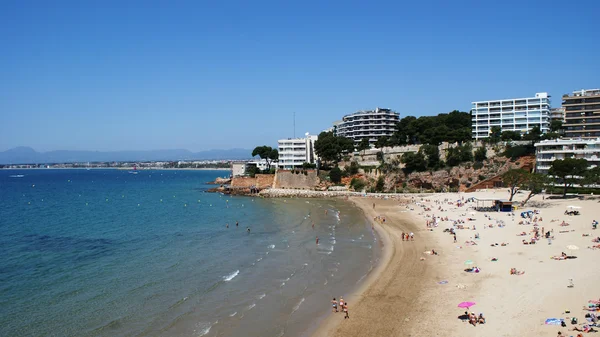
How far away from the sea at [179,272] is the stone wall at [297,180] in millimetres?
34323

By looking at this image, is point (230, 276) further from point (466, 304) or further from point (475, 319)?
point (475, 319)

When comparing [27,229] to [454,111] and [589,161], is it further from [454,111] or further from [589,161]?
[454,111]

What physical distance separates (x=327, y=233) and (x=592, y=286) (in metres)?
27.4

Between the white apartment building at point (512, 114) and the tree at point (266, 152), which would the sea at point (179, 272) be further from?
the white apartment building at point (512, 114)

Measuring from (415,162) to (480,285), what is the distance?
190 feet

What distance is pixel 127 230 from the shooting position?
172 feet

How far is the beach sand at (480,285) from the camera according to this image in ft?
71.1

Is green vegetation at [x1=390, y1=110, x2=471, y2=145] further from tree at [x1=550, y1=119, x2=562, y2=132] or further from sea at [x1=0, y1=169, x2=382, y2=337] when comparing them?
sea at [x1=0, y1=169, x2=382, y2=337]

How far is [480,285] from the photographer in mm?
27219

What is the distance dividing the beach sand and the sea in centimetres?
215

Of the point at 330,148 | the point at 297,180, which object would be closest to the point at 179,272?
the point at 297,180

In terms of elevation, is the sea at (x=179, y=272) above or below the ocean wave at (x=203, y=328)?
above

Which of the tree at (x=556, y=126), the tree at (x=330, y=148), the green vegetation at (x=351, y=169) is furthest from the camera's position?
the tree at (x=330, y=148)

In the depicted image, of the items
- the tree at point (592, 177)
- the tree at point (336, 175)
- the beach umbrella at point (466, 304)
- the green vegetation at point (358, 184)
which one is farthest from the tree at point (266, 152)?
the beach umbrella at point (466, 304)
